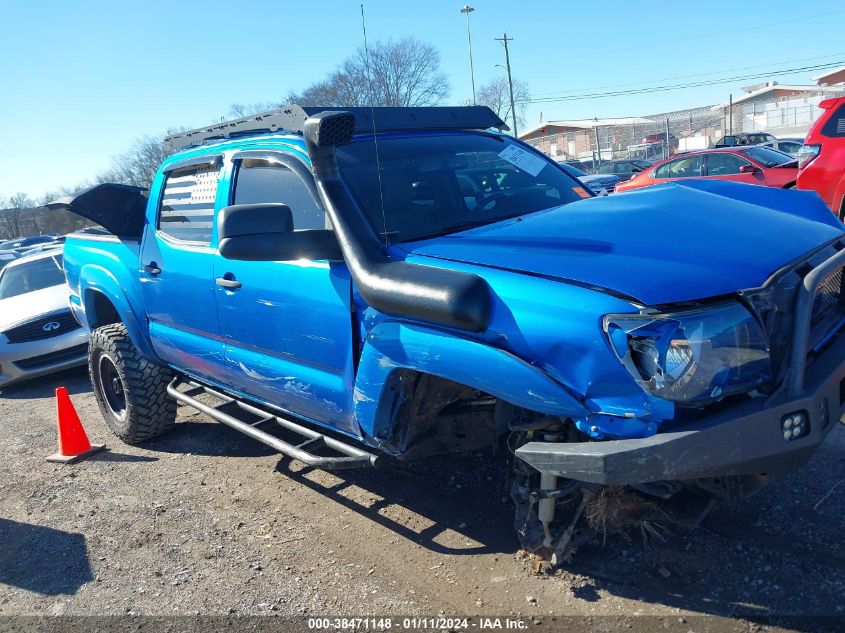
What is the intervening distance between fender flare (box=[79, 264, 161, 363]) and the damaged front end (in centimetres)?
335

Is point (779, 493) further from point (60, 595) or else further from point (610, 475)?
point (60, 595)

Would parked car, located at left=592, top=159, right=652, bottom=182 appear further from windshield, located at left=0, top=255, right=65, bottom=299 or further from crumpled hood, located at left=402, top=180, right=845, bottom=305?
crumpled hood, located at left=402, top=180, right=845, bottom=305

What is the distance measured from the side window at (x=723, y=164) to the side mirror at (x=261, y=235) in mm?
11400

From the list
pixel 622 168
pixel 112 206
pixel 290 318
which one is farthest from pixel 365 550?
A: pixel 622 168

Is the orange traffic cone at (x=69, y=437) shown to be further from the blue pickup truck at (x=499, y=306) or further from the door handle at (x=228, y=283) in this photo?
the door handle at (x=228, y=283)

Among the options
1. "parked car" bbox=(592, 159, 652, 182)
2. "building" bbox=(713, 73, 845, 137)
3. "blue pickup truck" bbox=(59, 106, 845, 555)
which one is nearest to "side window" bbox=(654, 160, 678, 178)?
"parked car" bbox=(592, 159, 652, 182)

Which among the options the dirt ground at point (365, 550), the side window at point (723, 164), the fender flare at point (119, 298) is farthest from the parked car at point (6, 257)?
the side window at point (723, 164)

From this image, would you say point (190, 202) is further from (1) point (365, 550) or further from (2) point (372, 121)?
(1) point (365, 550)

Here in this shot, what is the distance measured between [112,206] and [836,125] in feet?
24.0

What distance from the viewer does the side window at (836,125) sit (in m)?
7.36

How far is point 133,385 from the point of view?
5.00 m

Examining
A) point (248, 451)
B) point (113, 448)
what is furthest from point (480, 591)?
point (113, 448)

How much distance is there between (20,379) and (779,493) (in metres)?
7.68

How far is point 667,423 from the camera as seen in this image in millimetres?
2191
